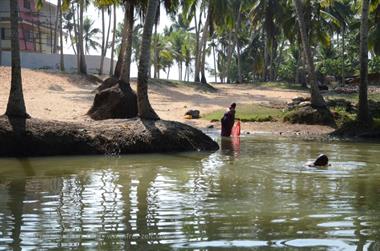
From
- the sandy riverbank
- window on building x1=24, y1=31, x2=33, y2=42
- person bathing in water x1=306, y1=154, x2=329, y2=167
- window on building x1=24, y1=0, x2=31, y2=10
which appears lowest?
person bathing in water x1=306, y1=154, x2=329, y2=167

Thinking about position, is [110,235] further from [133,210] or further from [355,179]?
[355,179]

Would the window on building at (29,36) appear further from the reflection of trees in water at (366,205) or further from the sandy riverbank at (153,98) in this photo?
the reflection of trees in water at (366,205)

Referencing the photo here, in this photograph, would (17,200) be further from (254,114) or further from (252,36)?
(252,36)

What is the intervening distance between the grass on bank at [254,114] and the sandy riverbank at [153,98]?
78 centimetres

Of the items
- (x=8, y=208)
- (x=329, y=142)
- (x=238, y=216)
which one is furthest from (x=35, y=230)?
(x=329, y=142)

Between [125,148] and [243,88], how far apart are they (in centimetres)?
3134

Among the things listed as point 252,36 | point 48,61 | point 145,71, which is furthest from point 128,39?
point 252,36

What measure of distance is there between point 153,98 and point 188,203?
85.6 feet

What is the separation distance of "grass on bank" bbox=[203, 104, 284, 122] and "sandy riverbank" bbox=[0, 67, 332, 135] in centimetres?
78

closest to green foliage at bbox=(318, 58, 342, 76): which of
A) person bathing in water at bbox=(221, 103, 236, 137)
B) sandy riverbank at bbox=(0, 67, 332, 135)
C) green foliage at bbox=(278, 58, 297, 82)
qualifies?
green foliage at bbox=(278, 58, 297, 82)

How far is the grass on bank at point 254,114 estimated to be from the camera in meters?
25.8

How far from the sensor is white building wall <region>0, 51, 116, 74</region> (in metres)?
43.6

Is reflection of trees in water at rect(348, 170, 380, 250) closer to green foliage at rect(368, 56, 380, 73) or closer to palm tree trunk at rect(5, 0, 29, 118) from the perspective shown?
palm tree trunk at rect(5, 0, 29, 118)

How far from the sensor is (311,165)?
12.0m
